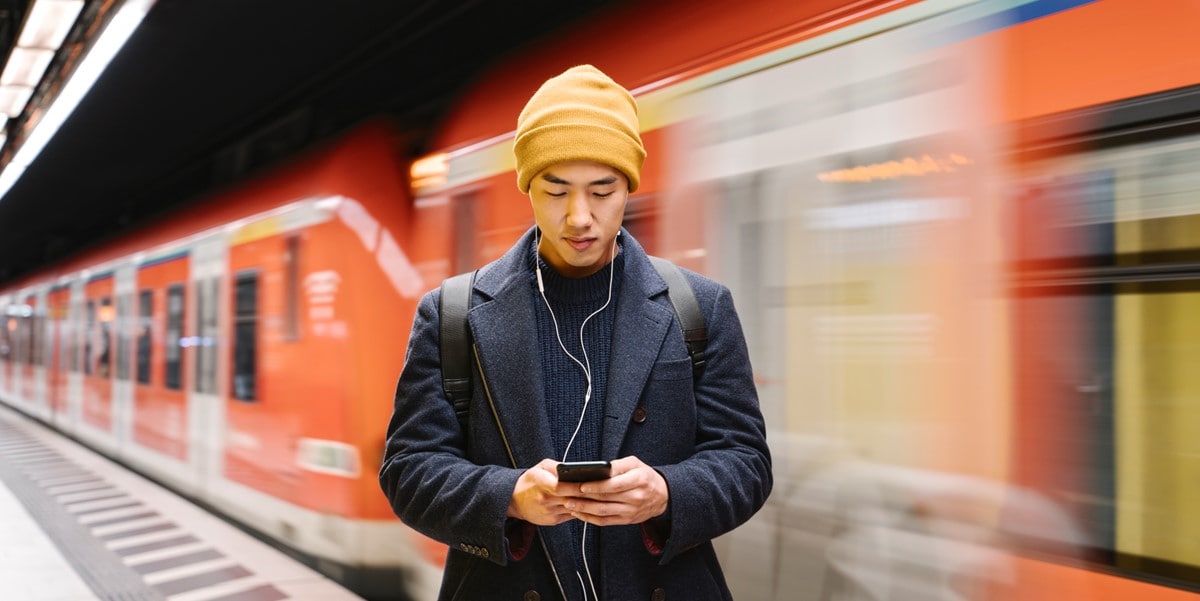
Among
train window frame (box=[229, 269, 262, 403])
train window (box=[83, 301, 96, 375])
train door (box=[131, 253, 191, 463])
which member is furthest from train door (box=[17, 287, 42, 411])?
train window frame (box=[229, 269, 262, 403])

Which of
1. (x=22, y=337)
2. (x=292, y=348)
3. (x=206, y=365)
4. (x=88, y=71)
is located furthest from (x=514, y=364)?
(x=22, y=337)

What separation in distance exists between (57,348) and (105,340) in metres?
3.94

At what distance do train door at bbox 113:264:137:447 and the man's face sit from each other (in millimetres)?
8867

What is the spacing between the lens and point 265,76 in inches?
300

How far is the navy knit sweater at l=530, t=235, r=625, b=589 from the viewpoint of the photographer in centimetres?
139

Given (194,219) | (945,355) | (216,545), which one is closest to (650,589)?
(945,355)

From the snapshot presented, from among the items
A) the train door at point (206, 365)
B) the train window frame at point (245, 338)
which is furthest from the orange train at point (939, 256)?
the train door at point (206, 365)

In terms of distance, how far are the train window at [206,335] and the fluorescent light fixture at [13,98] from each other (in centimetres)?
215

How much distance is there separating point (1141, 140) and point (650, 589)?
119 cm

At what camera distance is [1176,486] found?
1.54 metres

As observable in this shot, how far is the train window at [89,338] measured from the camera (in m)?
11.0

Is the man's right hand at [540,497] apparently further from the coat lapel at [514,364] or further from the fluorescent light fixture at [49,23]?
the fluorescent light fixture at [49,23]

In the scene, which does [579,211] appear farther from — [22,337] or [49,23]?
[22,337]

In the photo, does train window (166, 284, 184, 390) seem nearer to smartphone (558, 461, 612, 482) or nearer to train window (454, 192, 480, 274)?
train window (454, 192, 480, 274)
